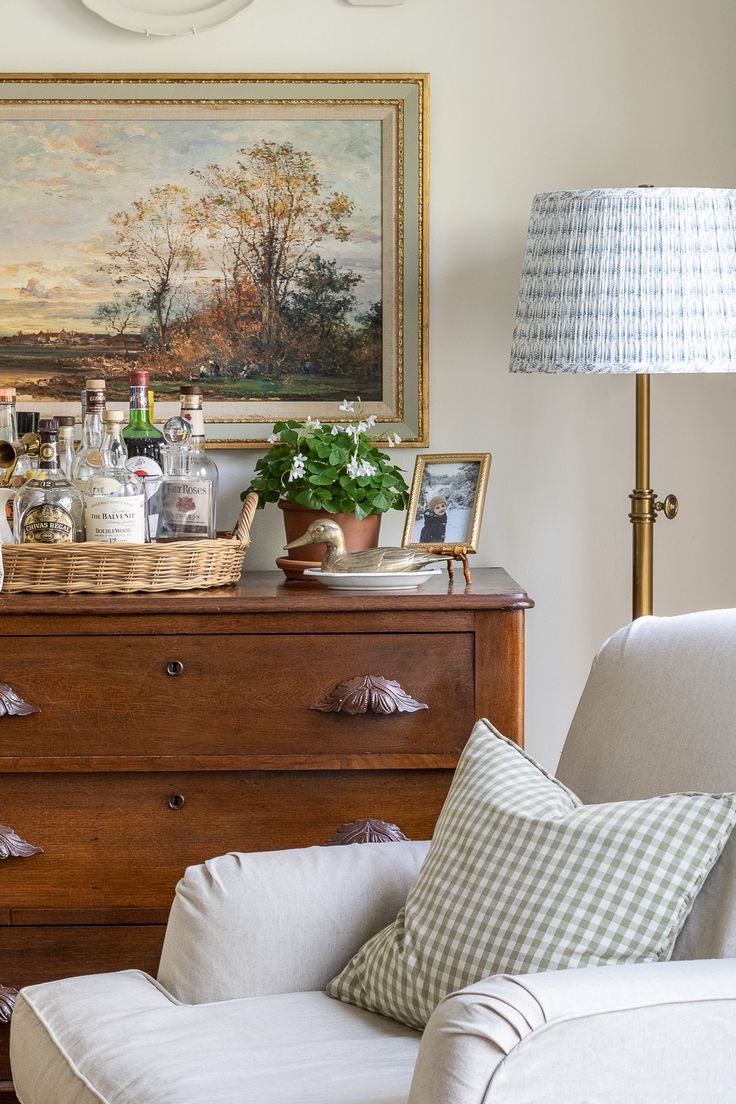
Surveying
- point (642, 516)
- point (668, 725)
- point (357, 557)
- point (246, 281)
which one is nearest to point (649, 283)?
point (642, 516)

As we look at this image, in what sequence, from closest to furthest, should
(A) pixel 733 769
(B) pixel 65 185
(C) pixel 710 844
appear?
(C) pixel 710 844 < (A) pixel 733 769 < (B) pixel 65 185

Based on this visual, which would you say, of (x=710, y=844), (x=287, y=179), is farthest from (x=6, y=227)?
(x=710, y=844)

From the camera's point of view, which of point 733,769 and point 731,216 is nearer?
point 733,769

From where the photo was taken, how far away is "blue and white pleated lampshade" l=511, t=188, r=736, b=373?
1.94 m

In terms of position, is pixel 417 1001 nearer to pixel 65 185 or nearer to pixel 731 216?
pixel 731 216

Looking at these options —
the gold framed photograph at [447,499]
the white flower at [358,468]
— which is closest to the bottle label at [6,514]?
the white flower at [358,468]

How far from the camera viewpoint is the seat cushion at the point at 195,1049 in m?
1.24

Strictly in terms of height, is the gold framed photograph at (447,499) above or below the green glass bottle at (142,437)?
below

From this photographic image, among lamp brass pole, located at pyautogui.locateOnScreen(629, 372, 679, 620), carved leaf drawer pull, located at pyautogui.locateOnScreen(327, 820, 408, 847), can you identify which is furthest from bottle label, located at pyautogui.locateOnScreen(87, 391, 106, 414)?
lamp brass pole, located at pyautogui.locateOnScreen(629, 372, 679, 620)

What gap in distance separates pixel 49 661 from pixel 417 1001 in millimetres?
924

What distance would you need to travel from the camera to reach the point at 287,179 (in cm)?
244

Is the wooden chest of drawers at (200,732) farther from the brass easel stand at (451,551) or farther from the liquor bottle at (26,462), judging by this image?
the liquor bottle at (26,462)

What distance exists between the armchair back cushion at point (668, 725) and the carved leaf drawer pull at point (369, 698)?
0.39 m

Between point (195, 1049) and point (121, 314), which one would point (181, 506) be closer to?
point (121, 314)
